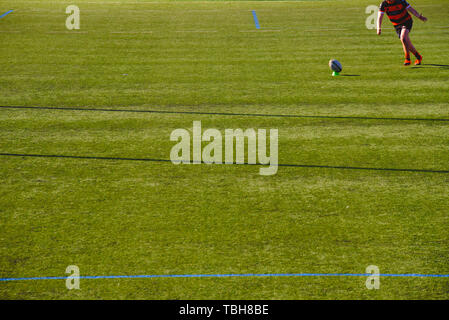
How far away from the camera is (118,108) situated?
12.8m

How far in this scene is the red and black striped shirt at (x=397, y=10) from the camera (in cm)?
1580

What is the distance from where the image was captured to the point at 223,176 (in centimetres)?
942

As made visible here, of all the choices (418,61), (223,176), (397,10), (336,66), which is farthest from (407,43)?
(223,176)

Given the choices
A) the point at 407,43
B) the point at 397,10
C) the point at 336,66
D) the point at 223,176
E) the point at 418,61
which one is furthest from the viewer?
the point at 418,61

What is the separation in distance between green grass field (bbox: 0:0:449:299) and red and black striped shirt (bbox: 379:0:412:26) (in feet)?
4.52

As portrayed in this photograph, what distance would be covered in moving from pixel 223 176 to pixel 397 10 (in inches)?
367

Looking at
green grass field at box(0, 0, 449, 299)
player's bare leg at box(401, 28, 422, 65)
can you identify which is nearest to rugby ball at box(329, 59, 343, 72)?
green grass field at box(0, 0, 449, 299)

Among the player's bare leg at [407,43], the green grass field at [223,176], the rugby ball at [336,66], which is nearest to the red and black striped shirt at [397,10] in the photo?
the player's bare leg at [407,43]

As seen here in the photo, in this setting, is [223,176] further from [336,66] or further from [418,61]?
[418,61]

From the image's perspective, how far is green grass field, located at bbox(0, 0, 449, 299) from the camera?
22.2 feet

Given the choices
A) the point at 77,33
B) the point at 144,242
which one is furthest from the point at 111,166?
the point at 77,33

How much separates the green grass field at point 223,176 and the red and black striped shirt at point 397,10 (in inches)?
54.2

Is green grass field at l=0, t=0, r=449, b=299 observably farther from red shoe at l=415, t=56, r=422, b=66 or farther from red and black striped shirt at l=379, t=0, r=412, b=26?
red and black striped shirt at l=379, t=0, r=412, b=26
